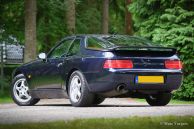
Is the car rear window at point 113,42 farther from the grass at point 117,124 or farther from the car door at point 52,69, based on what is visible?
the grass at point 117,124

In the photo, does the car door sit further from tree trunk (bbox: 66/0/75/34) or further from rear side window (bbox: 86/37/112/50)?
tree trunk (bbox: 66/0/75/34)

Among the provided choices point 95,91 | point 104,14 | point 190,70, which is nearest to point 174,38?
point 190,70

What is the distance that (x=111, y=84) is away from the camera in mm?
11516

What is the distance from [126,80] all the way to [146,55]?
73cm

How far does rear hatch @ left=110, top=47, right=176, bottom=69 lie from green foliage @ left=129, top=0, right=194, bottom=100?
620 cm

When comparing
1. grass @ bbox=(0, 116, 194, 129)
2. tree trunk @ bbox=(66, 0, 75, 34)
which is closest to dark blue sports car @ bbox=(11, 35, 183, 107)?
grass @ bbox=(0, 116, 194, 129)

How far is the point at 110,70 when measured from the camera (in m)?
11.5

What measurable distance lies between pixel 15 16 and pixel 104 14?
784cm

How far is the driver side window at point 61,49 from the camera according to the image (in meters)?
13.1

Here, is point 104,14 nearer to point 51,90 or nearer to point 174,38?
point 174,38

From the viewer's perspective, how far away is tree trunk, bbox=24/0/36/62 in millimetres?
21656

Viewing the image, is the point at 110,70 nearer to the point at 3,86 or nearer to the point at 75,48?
the point at 75,48

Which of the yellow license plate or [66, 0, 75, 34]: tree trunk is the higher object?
[66, 0, 75, 34]: tree trunk

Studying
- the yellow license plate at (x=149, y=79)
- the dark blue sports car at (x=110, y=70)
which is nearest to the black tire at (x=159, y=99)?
the dark blue sports car at (x=110, y=70)
